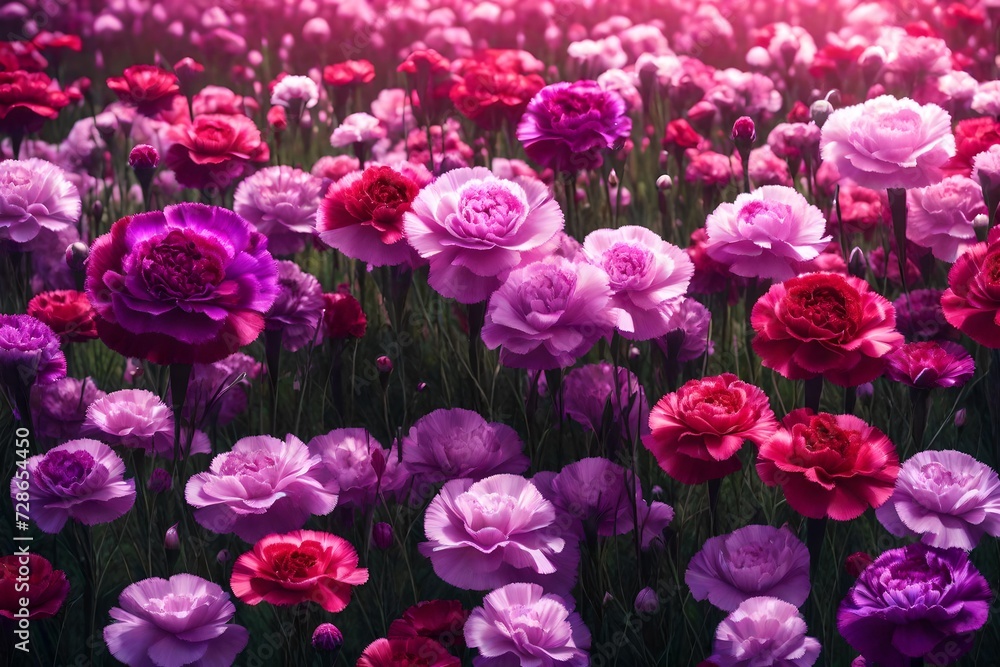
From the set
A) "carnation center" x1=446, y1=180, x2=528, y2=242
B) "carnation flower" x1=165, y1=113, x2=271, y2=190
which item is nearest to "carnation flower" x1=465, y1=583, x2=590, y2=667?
"carnation center" x1=446, y1=180, x2=528, y2=242

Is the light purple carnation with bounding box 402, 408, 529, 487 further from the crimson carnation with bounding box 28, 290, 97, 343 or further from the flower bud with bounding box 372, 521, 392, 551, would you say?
the crimson carnation with bounding box 28, 290, 97, 343

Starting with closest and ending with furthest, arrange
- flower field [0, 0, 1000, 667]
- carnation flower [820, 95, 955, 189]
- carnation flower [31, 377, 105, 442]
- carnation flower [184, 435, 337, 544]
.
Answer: flower field [0, 0, 1000, 667], carnation flower [184, 435, 337, 544], carnation flower [820, 95, 955, 189], carnation flower [31, 377, 105, 442]

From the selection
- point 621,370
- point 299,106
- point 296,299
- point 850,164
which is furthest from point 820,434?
point 299,106

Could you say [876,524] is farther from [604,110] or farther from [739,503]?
[604,110]

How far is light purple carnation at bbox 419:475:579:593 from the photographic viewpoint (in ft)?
4.78

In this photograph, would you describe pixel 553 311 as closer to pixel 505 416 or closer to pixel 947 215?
pixel 505 416

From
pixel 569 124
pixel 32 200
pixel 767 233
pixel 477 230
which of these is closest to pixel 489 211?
pixel 477 230

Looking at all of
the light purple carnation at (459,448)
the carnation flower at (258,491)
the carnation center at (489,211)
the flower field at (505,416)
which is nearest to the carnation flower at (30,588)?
the flower field at (505,416)

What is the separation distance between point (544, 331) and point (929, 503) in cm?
62

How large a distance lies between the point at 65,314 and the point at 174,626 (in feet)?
2.75

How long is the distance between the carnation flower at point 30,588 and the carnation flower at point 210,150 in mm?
1069

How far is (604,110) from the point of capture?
2.26m

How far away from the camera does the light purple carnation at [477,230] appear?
1.65 metres

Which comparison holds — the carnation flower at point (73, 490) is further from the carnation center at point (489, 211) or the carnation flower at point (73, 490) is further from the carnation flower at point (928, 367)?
the carnation flower at point (928, 367)
